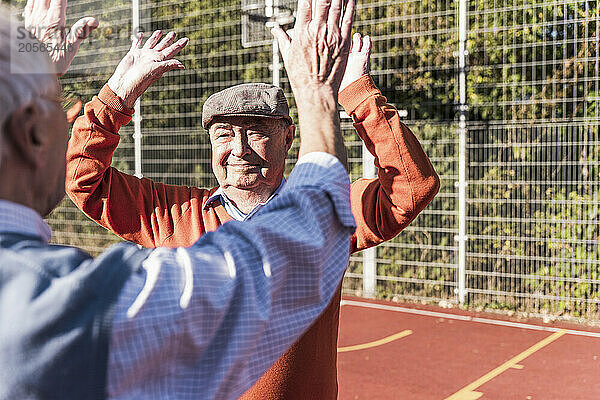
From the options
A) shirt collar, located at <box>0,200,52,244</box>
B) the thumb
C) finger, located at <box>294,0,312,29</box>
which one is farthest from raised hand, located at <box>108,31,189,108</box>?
shirt collar, located at <box>0,200,52,244</box>

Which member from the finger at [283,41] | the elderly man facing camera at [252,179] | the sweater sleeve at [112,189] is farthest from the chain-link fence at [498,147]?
the finger at [283,41]

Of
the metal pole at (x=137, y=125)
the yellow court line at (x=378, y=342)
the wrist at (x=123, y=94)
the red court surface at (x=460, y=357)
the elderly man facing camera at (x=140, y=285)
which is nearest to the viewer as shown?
the elderly man facing camera at (x=140, y=285)

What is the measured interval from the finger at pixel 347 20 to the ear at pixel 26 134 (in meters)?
0.53

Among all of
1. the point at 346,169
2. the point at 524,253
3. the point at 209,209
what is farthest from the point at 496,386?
the point at 346,169

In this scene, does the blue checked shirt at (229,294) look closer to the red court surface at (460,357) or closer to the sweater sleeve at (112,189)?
the sweater sleeve at (112,189)

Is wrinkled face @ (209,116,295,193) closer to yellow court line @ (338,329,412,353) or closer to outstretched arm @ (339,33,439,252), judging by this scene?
outstretched arm @ (339,33,439,252)

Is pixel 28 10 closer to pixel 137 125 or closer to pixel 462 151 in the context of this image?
pixel 462 151

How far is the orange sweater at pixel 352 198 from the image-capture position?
1.86 meters

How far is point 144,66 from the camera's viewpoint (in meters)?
2.00

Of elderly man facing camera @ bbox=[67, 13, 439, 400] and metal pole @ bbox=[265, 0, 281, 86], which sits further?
metal pole @ bbox=[265, 0, 281, 86]

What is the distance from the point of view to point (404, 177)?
1.87m

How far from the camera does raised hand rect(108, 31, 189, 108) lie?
1982 millimetres

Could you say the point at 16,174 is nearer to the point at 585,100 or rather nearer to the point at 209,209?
the point at 209,209

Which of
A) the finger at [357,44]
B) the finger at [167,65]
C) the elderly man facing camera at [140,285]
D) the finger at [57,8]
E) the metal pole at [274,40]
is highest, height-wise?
the metal pole at [274,40]
